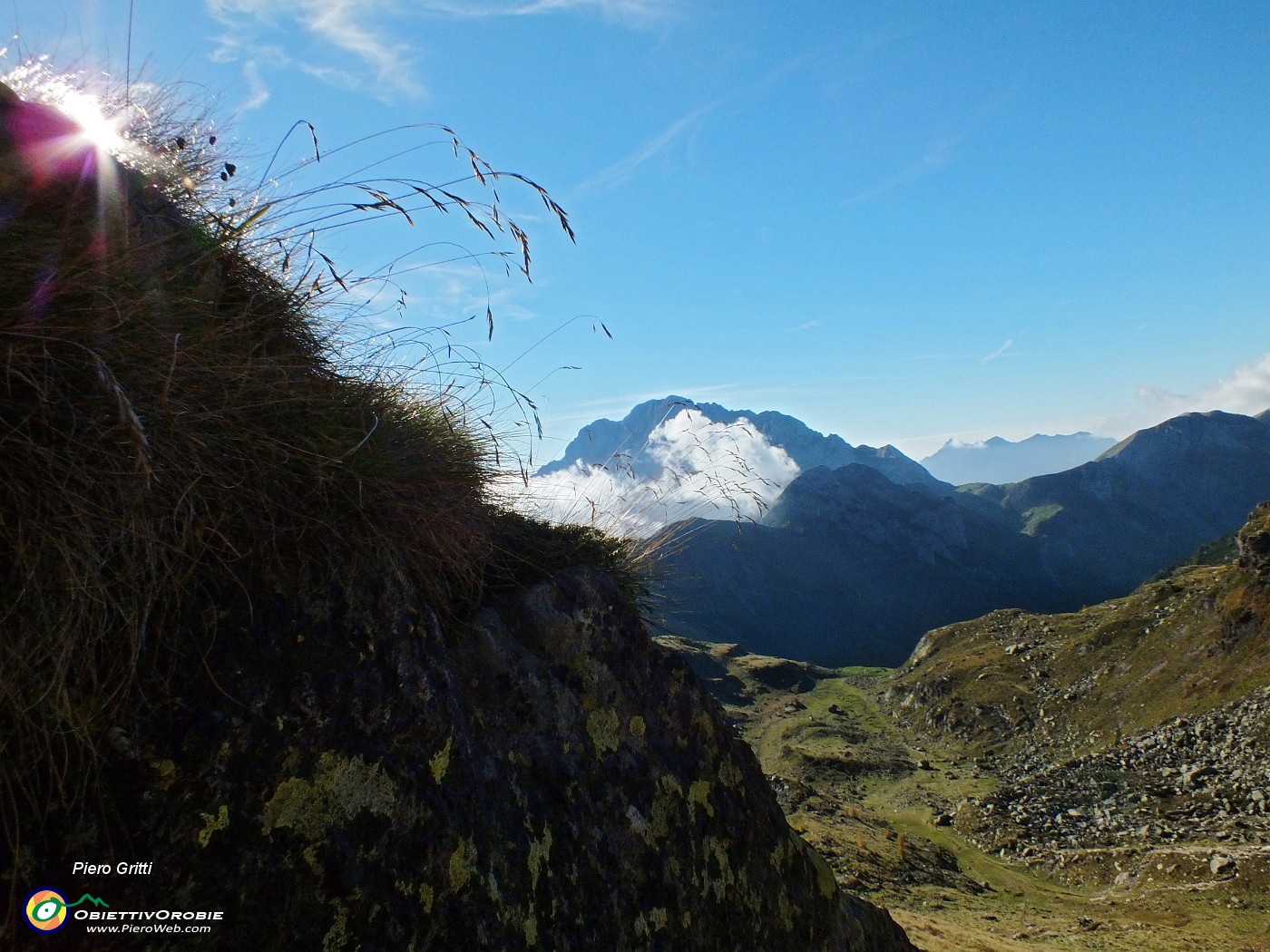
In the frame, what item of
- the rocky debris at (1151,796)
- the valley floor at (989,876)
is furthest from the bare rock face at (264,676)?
the rocky debris at (1151,796)

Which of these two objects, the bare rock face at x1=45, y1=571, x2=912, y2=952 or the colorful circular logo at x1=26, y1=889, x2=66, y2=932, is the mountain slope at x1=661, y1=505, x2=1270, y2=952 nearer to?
the bare rock face at x1=45, y1=571, x2=912, y2=952

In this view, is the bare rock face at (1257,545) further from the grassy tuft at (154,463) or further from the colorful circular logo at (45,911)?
the colorful circular logo at (45,911)

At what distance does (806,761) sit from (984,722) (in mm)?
21983

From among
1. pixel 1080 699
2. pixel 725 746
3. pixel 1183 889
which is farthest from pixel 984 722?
pixel 725 746

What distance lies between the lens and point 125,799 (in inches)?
95.4

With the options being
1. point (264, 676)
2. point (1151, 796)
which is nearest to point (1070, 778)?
point (1151, 796)

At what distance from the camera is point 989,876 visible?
Result: 34.0 m

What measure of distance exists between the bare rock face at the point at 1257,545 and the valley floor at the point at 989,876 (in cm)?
2709

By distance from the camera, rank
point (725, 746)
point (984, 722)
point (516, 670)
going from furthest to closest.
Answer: point (984, 722) → point (725, 746) → point (516, 670)

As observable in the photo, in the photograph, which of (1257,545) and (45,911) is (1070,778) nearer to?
(1257,545)

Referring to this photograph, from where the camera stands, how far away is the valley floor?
21.7 metres

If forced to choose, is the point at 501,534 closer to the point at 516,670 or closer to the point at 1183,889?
the point at 516,670

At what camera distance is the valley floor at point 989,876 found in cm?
→ 2170

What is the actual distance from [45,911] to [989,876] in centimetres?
4088
